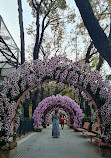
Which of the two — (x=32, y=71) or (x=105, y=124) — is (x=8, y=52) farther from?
(x=105, y=124)

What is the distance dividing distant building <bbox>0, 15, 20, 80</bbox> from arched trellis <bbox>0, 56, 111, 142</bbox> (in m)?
5.97

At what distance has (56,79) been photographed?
7602mm

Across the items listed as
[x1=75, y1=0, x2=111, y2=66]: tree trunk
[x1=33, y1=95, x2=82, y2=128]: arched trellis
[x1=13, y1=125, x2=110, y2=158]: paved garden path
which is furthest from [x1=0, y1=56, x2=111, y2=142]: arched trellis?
[x1=33, y1=95, x2=82, y2=128]: arched trellis

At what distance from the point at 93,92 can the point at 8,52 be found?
852 centimetres

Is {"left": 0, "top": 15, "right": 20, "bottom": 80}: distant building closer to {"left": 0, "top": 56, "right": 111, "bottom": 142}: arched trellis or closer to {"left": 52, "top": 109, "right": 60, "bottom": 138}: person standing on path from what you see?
{"left": 52, "top": 109, "right": 60, "bottom": 138}: person standing on path

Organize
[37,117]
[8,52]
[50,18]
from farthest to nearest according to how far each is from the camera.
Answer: [37,117] < [50,18] < [8,52]

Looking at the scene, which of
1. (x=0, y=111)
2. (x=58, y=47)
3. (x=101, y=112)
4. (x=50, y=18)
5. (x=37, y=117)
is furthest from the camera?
(x=58, y=47)

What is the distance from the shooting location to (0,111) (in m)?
6.70

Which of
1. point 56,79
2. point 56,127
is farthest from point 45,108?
point 56,79

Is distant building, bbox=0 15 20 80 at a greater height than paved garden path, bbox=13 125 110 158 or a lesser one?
greater

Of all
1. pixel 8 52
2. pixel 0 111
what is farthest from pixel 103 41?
pixel 8 52

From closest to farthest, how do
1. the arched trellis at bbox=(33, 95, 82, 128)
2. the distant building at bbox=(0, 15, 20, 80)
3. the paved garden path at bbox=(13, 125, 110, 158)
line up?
1. the paved garden path at bbox=(13, 125, 110, 158)
2. the distant building at bbox=(0, 15, 20, 80)
3. the arched trellis at bbox=(33, 95, 82, 128)

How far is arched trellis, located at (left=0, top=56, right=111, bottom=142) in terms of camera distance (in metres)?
7.23

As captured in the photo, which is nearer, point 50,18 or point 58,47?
point 50,18
